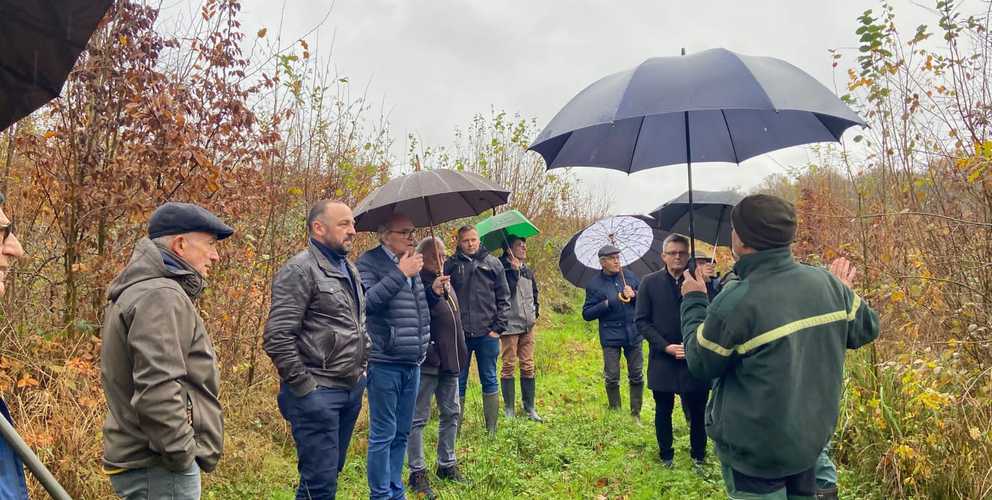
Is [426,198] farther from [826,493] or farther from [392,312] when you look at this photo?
[826,493]

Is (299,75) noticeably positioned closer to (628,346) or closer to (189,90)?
(189,90)

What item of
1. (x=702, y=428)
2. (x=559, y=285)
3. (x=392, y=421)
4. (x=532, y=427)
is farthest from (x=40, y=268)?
(x=559, y=285)

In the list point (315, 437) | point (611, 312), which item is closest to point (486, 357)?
point (611, 312)

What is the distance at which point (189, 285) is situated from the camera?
2.80 metres

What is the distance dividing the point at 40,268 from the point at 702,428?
5465mm

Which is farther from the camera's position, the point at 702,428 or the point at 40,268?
the point at 702,428

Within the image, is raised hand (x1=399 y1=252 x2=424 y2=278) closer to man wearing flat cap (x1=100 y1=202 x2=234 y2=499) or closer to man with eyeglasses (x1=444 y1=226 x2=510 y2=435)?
man wearing flat cap (x1=100 y1=202 x2=234 y2=499)

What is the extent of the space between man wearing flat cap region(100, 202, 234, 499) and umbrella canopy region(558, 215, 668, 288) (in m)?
4.95

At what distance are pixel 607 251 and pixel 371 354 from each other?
11.9 ft

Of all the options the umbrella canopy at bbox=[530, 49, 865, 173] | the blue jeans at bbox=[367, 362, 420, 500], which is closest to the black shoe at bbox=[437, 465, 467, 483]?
the blue jeans at bbox=[367, 362, 420, 500]

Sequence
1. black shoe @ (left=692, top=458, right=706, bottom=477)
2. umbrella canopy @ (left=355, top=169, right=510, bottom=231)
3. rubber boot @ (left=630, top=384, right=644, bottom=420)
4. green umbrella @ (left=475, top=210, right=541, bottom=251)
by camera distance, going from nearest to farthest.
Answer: umbrella canopy @ (left=355, top=169, right=510, bottom=231) < black shoe @ (left=692, top=458, right=706, bottom=477) < green umbrella @ (left=475, top=210, right=541, bottom=251) < rubber boot @ (left=630, top=384, right=644, bottom=420)

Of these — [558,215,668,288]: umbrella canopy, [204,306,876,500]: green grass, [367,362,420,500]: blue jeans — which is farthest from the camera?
[558,215,668,288]: umbrella canopy

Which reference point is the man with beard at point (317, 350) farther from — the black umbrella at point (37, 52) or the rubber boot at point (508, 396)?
the rubber boot at point (508, 396)

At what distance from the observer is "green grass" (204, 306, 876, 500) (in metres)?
4.95
